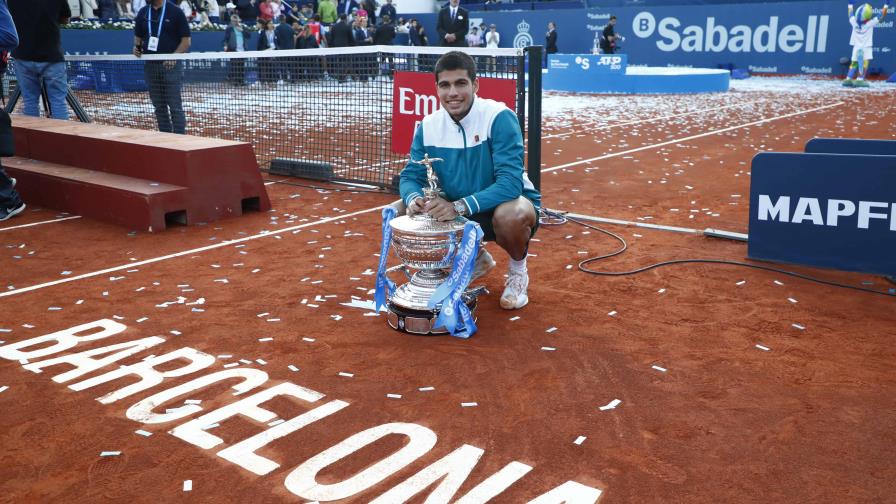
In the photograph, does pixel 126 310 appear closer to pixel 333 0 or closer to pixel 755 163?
pixel 755 163

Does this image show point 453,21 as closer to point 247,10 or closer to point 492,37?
point 492,37

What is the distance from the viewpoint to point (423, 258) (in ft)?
13.9

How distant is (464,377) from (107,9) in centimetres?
2423

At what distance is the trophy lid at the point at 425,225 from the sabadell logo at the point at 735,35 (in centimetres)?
2346

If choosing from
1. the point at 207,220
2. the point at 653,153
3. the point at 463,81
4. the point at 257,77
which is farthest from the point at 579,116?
the point at 463,81

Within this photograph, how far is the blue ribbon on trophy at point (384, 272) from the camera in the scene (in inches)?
169

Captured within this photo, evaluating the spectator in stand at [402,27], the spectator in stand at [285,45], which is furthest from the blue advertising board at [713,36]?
the spectator in stand at [402,27]

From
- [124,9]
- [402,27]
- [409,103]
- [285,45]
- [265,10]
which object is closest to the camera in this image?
[409,103]

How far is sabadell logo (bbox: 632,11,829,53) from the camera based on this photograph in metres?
24.2

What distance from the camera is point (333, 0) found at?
2989 cm

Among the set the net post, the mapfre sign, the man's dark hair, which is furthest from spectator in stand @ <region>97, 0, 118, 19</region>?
the man's dark hair

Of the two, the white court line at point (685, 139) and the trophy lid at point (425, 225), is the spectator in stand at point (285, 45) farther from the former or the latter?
the trophy lid at point (425, 225)

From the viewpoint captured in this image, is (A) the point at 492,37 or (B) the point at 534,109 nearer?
(B) the point at 534,109

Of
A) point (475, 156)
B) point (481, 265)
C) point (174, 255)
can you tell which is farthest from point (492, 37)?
point (475, 156)
